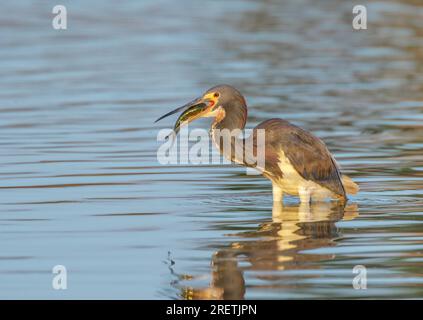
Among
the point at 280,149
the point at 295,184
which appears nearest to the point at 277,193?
the point at 295,184

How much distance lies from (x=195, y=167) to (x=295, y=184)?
8.76 ft

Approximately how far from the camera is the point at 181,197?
13305 mm

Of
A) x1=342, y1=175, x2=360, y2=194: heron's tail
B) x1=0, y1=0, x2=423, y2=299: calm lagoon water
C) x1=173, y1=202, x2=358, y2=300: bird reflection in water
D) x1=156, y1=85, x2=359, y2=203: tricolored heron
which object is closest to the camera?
x1=173, y1=202, x2=358, y2=300: bird reflection in water

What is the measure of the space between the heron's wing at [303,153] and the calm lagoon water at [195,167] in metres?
0.34

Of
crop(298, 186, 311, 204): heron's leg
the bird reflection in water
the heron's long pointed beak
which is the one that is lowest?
the bird reflection in water

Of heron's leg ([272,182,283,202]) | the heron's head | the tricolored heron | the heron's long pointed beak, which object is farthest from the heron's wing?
the heron's long pointed beak

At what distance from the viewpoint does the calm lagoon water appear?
9992 mm

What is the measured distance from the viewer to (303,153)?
1279 cm

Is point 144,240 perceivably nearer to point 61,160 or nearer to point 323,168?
point 323,168

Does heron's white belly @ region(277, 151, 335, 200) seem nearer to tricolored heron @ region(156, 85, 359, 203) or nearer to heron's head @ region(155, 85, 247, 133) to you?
tricolored heron @ region(156, 85, 359, 203)

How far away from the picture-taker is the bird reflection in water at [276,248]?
376 inches

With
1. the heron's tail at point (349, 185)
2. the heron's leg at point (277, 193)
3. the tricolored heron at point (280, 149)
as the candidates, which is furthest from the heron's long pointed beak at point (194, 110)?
the heron's tail at point (349, 185)

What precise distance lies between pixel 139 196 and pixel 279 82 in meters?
9.54

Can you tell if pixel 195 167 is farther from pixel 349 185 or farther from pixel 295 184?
pixel 349 185
